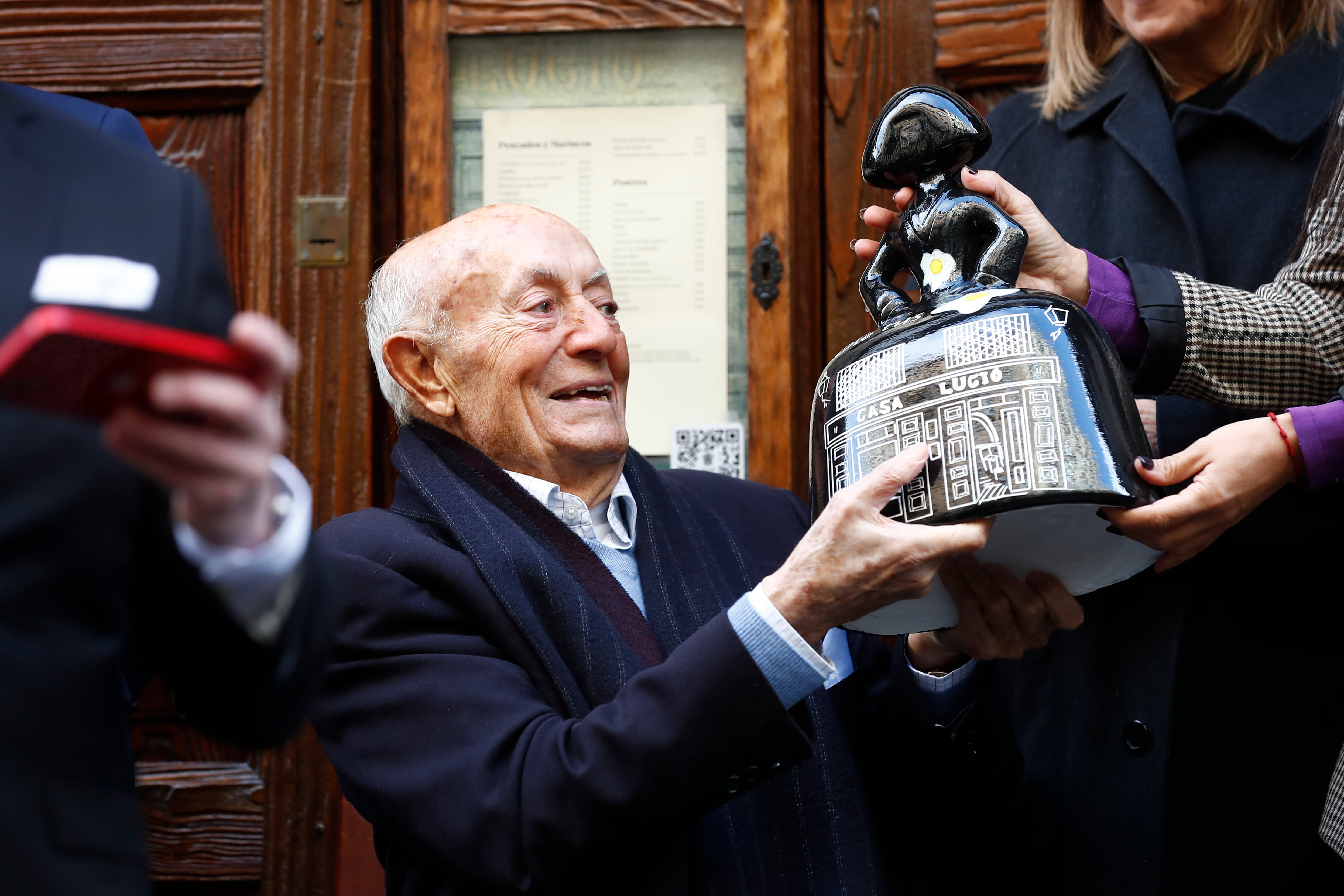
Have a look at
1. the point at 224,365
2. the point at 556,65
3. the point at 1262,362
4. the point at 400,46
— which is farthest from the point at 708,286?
the point at 224,365

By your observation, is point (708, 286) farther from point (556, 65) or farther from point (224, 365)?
point (224, 365)

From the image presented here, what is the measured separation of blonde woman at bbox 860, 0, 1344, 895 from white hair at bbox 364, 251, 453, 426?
0.84 metres

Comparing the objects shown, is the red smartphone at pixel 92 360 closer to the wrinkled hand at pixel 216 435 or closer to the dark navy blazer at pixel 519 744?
the wrinkled hand at pixel 216 435

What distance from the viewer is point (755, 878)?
155cm

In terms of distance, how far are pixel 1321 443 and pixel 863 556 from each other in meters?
0.58

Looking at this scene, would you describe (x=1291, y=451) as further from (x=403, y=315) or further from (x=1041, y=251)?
(x=403, y=315)

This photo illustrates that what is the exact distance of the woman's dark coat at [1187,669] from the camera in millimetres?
1638

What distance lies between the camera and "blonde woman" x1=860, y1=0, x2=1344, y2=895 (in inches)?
64.5

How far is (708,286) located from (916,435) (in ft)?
3.45

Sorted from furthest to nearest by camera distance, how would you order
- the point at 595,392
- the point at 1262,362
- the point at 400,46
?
the point at 400,46 < the point at 595,392 < the point at 1262,362

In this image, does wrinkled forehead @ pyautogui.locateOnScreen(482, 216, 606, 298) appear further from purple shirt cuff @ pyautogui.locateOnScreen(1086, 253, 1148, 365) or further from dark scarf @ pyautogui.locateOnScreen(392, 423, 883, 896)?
A: purple shirt cuff @ pyautogui.locateOnScreen(1086, 253, 1148, 365)

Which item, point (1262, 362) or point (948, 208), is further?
point (1262, 362)

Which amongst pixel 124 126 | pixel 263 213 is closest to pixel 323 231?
pixel 263 213

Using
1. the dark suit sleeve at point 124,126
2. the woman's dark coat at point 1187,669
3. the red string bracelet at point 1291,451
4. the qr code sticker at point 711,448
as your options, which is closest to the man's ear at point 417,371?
the dark suit sleeve at point 124,126
